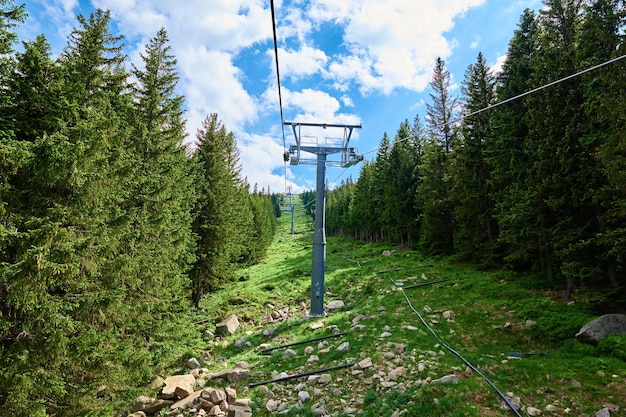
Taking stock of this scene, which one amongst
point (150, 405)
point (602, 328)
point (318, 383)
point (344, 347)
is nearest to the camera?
point (318, 383)

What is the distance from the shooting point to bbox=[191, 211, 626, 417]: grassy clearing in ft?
21.0

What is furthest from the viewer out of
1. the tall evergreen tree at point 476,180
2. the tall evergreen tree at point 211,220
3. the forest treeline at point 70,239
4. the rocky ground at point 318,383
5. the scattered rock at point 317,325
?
the tall evergreen tree at point 476,180

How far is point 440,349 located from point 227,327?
9164 millimetres

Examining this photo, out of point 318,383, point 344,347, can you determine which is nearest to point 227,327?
point 344,347

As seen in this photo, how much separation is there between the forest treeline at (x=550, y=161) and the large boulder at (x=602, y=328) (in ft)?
5.48

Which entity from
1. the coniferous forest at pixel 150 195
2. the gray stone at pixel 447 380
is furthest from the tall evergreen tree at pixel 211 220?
the gray stone at pixel 447 380

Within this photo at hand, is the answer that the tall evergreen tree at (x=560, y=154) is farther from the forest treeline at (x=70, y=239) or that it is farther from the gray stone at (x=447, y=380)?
the forest treeline at (x=70, y=239)

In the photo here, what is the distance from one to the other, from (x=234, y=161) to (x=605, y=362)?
2906 centimetres

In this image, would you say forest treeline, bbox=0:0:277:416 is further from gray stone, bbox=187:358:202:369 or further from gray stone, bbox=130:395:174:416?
gray stone, bbox=187:358:202:369

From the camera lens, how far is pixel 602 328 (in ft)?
27.7

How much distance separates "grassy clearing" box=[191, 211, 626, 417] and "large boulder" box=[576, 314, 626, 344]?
39cm

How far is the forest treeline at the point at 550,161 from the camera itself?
10.3 m

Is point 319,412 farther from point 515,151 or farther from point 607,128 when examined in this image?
point 515,151

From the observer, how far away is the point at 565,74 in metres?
12.4
